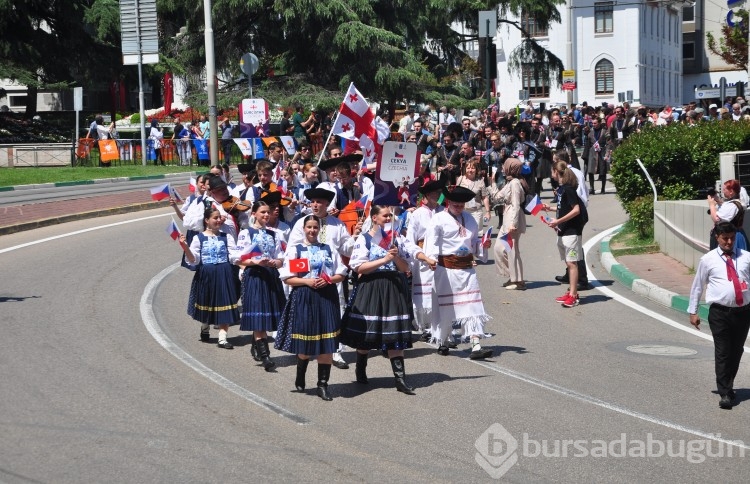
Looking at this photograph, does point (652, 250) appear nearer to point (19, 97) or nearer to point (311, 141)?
point (311, 141)

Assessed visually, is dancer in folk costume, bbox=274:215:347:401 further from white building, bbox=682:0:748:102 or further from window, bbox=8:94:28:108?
white building, bbox=682:0:748:102

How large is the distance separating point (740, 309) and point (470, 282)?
112 inches

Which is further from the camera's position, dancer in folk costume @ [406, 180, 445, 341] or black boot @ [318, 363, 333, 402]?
dancer in folk costume @ [406, 180, 445, 341]

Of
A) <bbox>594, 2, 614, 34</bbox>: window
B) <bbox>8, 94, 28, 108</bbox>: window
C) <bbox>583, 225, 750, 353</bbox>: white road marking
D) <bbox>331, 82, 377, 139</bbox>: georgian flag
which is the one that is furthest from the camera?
<bbox>594, 2, 614, 34</bbox>: window

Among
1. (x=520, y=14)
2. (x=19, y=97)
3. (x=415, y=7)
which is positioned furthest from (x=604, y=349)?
(x=19, y=97)

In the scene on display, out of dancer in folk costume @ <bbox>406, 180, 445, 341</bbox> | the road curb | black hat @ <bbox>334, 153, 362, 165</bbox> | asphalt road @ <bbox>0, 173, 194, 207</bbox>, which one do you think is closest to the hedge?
the road curb

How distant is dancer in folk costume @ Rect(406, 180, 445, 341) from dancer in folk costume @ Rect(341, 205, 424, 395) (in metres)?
1.54

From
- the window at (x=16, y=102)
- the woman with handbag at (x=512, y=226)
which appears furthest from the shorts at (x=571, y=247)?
the window at (x=16, y=102)

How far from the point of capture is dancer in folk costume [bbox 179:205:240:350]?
12.0 meters

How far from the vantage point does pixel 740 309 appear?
31.4ft

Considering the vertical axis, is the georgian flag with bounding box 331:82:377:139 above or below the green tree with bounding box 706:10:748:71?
below

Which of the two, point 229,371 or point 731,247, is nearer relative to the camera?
point 731,247
